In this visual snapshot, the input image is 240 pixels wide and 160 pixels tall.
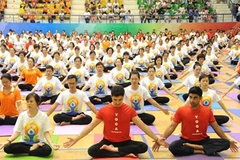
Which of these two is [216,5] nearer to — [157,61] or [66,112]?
[157,61]

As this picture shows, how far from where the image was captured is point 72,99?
6957mm

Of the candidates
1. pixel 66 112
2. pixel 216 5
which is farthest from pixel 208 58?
pixel 216 5

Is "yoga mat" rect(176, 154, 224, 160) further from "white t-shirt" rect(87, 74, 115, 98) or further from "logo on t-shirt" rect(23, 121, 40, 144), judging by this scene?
"white t-shirt" rect(87, 74, 115, 98)

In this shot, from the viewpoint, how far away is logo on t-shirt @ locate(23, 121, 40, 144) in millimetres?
5348

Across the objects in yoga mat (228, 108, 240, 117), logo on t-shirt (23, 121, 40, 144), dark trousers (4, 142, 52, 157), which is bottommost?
yoga mat (228, 108, 240, 117)

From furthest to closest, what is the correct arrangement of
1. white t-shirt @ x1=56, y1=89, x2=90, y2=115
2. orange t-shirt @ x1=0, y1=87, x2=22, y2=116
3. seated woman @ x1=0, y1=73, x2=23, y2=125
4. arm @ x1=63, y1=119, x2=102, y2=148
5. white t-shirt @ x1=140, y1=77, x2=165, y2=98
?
white t-shirt @ x1=140, y1=77, x2=165, y2=98 → white t-shirt @ x1=56, y1=89, x2=90, y2=115 → orange t-shirt @ x1=0, y1=87, x2=22, y2=116 → seated woman @ x1=0, y1=73, x2=23, y2=125 → arm @ x1=63, y1=119, x2=102, y2=148

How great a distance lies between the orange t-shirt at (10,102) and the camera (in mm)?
6637

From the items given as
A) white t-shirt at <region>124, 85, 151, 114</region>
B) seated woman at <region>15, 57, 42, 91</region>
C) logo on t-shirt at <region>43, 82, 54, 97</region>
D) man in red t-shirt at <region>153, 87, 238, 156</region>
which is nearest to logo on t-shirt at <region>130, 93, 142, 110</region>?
white t-shirt at <region>124, 85, 151, 114</region>

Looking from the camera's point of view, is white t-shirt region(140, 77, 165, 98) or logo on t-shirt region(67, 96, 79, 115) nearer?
logo on t-shirt region(67, 96, 79, 115)

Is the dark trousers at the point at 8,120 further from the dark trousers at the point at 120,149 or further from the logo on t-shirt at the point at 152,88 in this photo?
the logo on t-shirt at the point at 152,88

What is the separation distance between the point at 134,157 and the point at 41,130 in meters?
1.39

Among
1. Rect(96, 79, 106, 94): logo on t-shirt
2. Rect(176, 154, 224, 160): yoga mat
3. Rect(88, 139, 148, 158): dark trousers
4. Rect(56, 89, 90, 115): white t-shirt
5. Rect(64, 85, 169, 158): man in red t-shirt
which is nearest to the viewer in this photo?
Rect(64, 85, 169, 158): man in red t-shirt

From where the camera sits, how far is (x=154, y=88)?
852 cm

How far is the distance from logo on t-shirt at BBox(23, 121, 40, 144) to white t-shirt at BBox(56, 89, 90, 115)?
139cm
